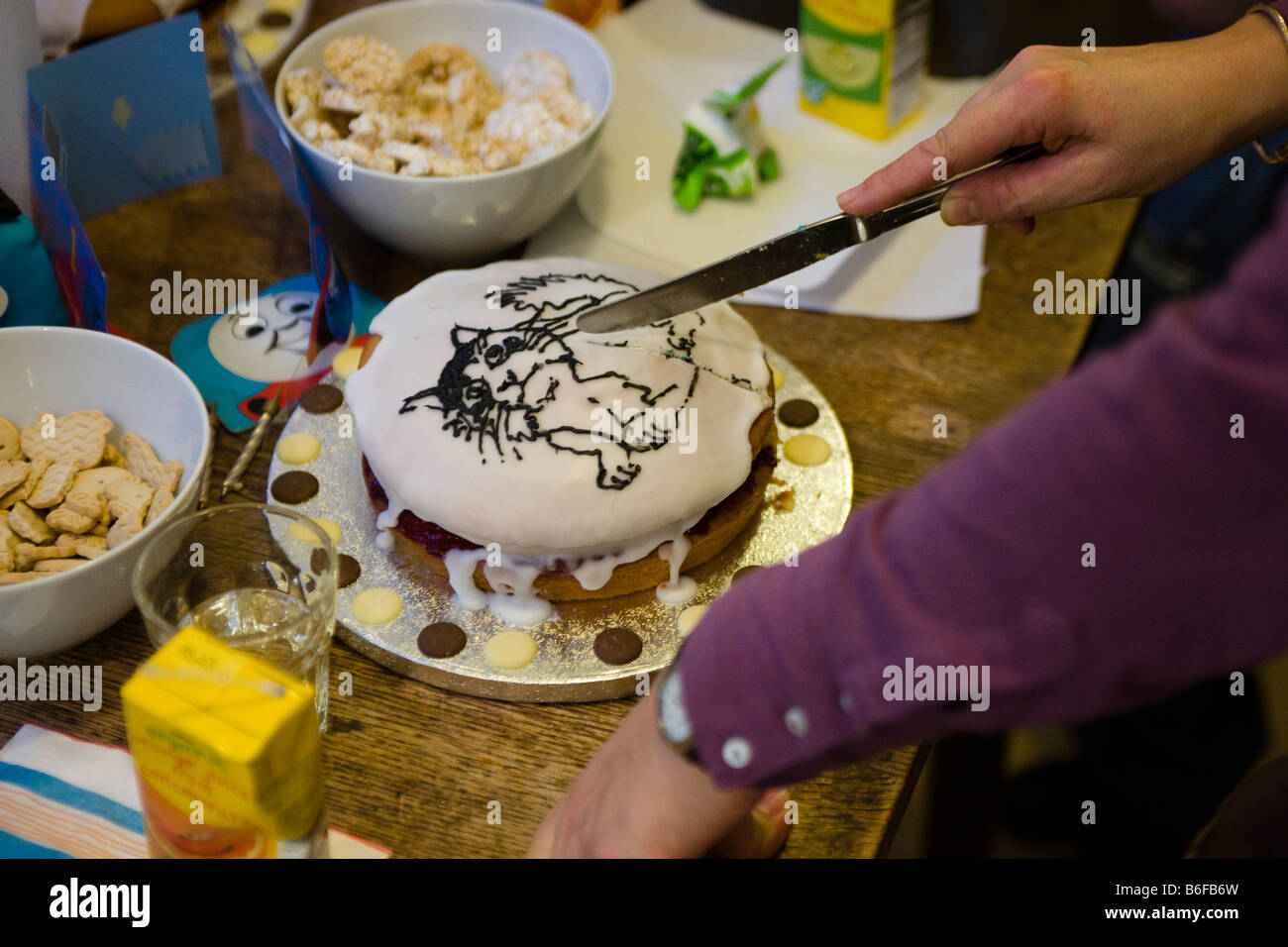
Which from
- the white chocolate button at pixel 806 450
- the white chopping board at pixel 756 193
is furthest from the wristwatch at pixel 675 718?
the white chopping board at pixel 756 193

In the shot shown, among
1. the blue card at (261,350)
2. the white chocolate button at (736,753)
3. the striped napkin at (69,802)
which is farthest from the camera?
the blue card at (261,350)

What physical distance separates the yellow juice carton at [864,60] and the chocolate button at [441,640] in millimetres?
808

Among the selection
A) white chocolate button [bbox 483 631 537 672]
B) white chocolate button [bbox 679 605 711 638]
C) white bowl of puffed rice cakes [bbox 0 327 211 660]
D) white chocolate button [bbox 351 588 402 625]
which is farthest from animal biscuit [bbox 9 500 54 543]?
white chocolate button [bbox 679 605 711 638]

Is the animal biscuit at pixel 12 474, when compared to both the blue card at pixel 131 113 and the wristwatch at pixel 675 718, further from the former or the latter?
the wristwatch at pixel 675 718

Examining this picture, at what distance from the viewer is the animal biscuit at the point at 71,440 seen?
86 centimetres

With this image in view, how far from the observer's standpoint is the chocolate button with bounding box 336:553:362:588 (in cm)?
86

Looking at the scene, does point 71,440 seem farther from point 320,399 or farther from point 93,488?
point 320,399

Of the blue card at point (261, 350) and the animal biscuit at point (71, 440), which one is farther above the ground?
the animal biscuit at point (71, 440)

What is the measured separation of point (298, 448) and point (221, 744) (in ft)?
1.50

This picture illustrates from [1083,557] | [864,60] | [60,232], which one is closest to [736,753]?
[1083,557]

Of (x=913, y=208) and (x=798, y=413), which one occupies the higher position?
(x=913, y=208)

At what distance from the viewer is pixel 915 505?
483mm

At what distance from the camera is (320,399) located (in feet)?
3.27

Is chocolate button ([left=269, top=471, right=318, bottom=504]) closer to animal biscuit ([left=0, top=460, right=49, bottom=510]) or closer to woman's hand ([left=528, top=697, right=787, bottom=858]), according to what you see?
animal biscuit ([left=0, top=460, right=49, bottom=510])
